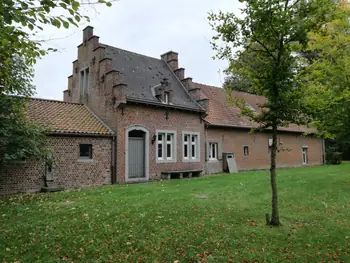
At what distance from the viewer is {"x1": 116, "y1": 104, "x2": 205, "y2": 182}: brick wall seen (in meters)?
16.3

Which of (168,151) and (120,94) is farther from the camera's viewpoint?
(168,151)

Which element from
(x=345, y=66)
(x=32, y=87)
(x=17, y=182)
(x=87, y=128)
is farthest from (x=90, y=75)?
(x=345, y=66)

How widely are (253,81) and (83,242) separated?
5.46 metres

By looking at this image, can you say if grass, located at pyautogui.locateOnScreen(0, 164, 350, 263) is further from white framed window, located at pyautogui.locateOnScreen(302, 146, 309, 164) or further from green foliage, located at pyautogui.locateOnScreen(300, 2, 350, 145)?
white framed window, located at pyautogui.locateOnScreen(302, 146, 309, 164)

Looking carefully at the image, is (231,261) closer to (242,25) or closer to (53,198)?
(242,25)

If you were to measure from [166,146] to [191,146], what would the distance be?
7.10 ft

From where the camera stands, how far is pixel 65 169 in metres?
14.3

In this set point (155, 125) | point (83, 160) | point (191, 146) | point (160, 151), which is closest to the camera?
point (83, 160)

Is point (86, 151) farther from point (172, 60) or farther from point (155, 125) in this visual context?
point (172, 60)

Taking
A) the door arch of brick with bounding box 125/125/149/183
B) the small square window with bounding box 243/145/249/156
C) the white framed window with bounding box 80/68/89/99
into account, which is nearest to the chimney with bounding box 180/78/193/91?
the door arch of brick with bounding box 125/125/149/183

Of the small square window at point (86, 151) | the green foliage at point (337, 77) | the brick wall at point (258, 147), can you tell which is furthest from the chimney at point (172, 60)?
the green foliage at point (337, 77)

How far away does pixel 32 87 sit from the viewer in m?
11.8

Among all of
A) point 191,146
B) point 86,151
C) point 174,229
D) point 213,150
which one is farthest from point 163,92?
point 174,229

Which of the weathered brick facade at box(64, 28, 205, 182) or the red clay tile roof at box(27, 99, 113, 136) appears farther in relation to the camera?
the weathered brick facade at box(64, 28, 205, 182)
